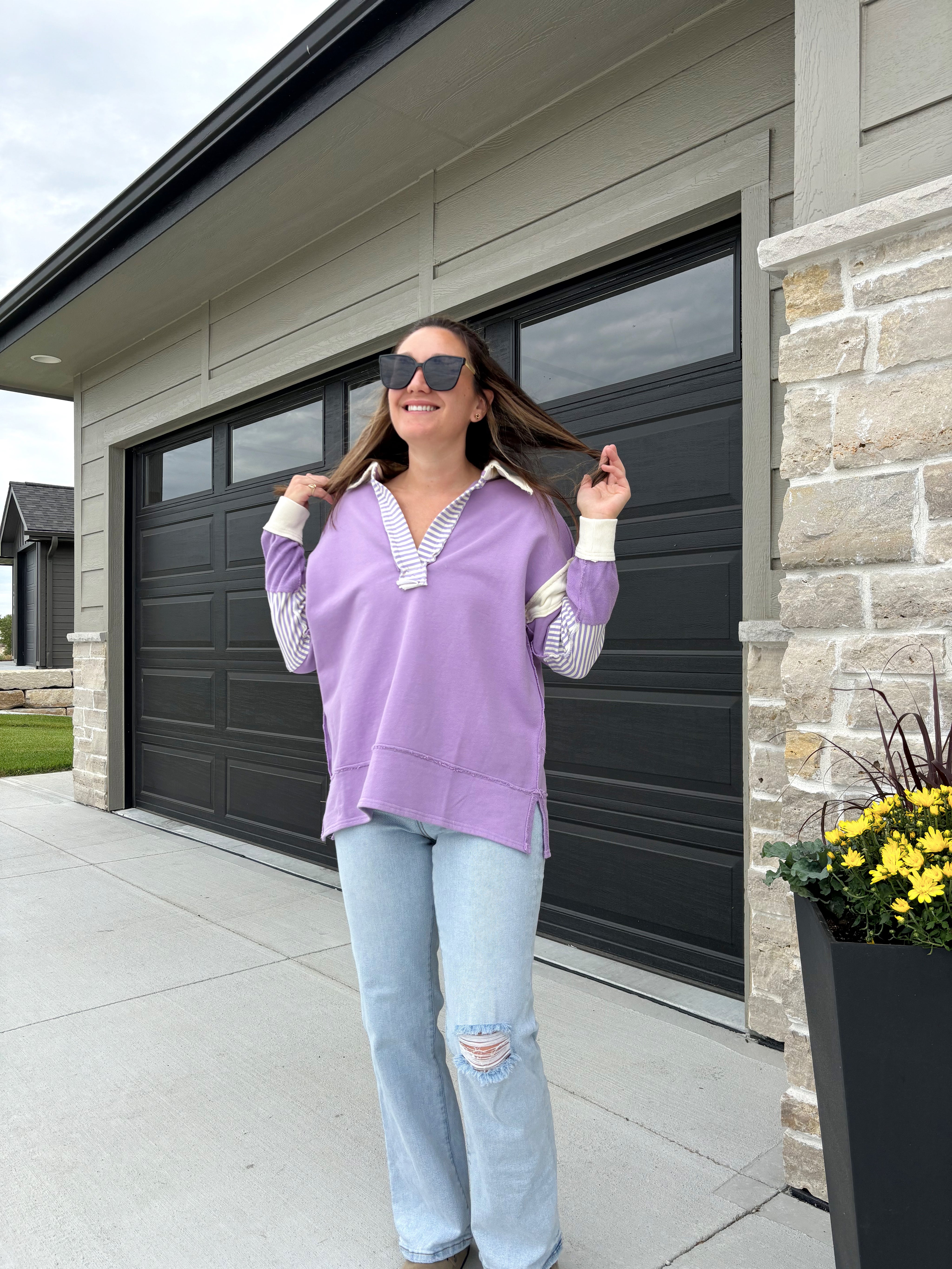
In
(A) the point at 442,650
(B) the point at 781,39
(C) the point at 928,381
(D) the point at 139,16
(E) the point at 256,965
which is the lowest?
(E) the point at 256,965

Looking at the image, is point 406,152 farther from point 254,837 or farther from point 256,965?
point 254,837

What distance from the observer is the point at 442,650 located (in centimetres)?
150

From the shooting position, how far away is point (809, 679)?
189 cm

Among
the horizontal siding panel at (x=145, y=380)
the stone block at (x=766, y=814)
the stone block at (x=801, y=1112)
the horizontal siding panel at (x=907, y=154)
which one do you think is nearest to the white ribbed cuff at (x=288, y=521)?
the horizontal siding panel at (x=907, y=154)

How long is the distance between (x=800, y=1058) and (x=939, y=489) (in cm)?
120

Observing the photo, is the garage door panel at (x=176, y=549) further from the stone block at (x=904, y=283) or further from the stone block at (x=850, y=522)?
the stone block at (x=904, y=283)

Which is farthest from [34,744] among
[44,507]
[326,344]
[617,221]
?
[44,507]

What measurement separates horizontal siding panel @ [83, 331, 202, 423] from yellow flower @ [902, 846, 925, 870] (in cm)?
525

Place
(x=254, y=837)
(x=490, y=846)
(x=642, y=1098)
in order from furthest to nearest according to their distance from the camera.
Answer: (x=254, y=837) → (x=642, y=1098) → (x=490, y=846)

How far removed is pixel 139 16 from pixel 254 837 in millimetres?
5737

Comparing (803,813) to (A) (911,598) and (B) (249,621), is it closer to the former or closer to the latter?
(A) (911,598)

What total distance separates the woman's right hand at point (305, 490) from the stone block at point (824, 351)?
1.00m

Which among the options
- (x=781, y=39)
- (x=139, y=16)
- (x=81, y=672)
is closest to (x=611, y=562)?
(x=781, y=39)

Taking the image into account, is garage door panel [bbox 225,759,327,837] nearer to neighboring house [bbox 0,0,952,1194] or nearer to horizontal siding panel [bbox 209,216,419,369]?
neighboring house [bbox 0,0,952,1194]
